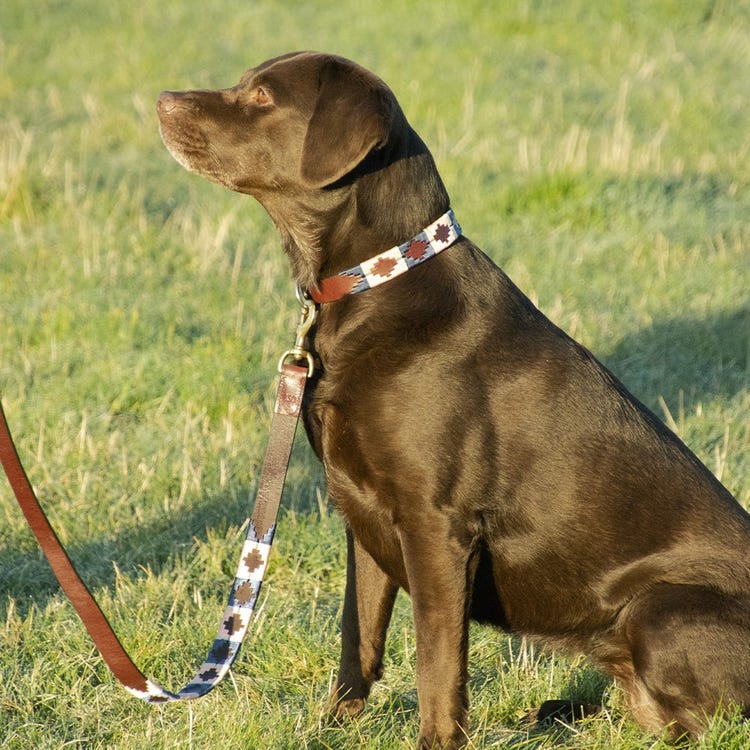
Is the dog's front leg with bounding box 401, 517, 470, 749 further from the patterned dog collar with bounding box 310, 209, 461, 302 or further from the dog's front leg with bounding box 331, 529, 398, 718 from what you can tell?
the patterned dog collar with bounding box 310, 209, 461, 302

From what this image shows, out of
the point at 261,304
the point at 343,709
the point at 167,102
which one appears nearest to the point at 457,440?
the point at 343,709

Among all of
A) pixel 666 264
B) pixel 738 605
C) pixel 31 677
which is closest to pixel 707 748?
pixel 738 605

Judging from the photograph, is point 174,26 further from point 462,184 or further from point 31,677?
point 31,677

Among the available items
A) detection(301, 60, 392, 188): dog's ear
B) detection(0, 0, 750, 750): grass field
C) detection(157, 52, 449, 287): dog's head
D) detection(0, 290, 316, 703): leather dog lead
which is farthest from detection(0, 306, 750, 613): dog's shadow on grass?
detection(301, 60, 392, 188): dog's ear

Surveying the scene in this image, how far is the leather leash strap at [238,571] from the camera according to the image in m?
2.86

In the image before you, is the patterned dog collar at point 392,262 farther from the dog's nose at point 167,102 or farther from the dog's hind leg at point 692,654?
the dog's hind leg at point 692,654

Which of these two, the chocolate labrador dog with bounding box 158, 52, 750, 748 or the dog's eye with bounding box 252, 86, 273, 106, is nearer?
the chocolate labrador dog with bounding box 158, 52, 750, 748

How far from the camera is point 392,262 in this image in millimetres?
3209

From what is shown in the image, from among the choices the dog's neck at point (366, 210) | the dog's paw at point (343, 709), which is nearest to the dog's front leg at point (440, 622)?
the dog's paw at point (343, 709)

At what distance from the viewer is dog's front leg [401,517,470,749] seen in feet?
10.1

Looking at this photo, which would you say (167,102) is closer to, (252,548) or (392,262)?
(392,262)

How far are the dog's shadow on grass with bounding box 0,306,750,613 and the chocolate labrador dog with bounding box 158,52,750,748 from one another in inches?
46.8

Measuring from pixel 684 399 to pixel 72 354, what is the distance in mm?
3061

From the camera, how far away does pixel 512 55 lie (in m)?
11.7
